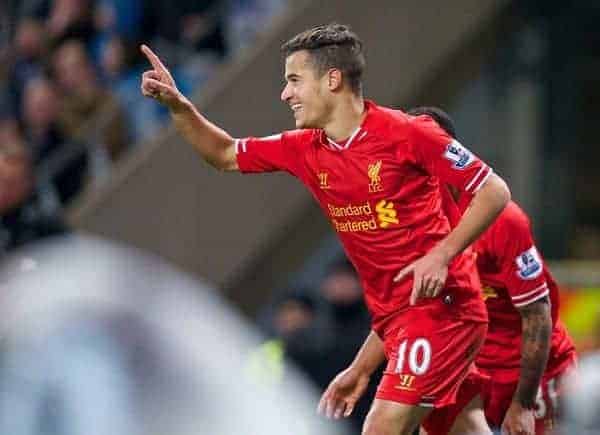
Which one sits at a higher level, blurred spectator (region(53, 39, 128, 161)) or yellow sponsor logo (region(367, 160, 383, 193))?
yellow sponsor logo (region(367, 160, 383, 193))

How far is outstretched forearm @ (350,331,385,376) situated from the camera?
727cm

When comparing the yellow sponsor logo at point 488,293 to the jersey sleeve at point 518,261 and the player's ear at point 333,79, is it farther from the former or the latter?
the player's ear at point 333,79

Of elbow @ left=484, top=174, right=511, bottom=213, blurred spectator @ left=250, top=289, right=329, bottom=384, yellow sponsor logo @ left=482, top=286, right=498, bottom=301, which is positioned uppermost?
elbow @ left=484, top=174, right=511, bottom=213

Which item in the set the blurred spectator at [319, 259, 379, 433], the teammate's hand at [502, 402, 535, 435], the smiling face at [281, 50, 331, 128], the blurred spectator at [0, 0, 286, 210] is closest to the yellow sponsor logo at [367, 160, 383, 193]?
the smiling face at [281, 50, 331, 128]

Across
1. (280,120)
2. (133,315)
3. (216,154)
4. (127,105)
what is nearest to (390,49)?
(280,120)

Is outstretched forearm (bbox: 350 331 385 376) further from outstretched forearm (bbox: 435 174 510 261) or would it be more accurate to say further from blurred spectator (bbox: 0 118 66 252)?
blurred spectator (bbox: 0 118 66 252)

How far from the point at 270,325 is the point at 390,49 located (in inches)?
92.2

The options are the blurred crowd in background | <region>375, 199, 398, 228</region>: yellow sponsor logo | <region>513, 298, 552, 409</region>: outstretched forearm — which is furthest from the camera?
the blurred crowd in background

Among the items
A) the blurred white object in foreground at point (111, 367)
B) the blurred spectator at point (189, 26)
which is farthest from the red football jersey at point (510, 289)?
the blurred spectator at point (189, 26)

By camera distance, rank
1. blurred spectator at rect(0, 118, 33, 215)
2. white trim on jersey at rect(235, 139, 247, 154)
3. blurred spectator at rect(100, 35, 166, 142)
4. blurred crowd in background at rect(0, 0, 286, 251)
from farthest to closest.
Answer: blurred spectator at rect(100, 35, 166, 142), blurred crowd in background at rect(0, 0, 286, 251), blurred spectator at rect(0, 118, 33, 215), white trim on jersey at rect(235, 139, 247, 154)

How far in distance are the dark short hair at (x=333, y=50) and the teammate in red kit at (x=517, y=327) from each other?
0.41 meters

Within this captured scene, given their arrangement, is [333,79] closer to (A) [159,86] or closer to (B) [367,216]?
(B) [367,216]

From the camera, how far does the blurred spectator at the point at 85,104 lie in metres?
13.0

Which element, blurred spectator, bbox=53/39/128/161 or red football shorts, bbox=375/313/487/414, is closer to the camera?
red football shorts, bbox=375/313/487/414
